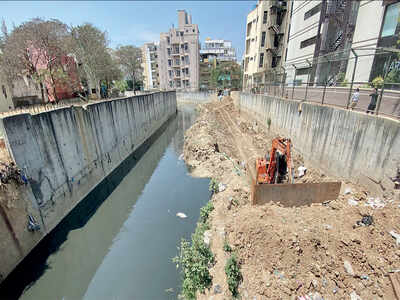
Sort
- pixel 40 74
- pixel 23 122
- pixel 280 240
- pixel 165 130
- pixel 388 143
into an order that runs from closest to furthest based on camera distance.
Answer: pixel 280 240 < pixel 388 143 < pixel 23 122 < pixel 40 74 < pixel 165 130

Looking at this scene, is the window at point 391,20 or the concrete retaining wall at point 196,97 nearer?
the window at point 391,20

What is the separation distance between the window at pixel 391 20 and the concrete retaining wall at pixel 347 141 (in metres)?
10.5

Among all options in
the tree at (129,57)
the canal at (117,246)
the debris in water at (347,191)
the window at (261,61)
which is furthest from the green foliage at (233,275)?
the tree at (129,57)

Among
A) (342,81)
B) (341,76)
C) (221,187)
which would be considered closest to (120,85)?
(341,76)

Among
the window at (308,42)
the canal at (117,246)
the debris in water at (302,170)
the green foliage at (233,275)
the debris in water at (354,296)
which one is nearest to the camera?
the debris in water at (354,296)

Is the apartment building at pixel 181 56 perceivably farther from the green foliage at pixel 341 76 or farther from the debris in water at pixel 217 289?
the debris in water at pixel 217 289

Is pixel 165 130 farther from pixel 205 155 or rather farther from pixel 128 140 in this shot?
pixel 205 155

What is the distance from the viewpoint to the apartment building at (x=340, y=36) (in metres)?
14.8

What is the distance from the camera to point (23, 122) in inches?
275

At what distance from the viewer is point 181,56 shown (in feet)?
166

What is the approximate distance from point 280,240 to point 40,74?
64.8 ft

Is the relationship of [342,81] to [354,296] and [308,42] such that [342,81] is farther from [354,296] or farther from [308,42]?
[354,296]

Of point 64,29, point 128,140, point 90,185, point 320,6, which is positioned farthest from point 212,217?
point 320,6

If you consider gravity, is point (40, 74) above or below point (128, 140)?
above
